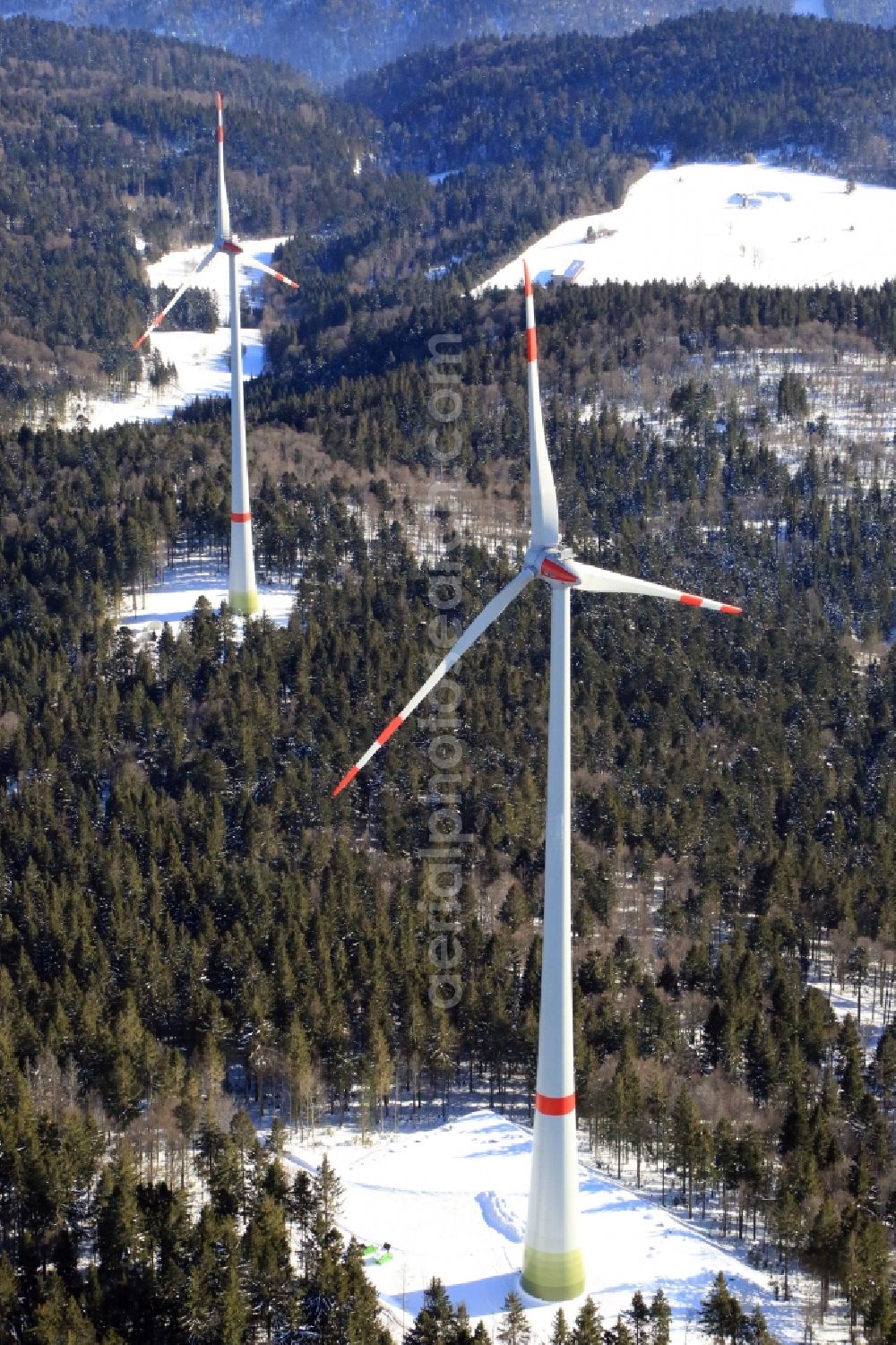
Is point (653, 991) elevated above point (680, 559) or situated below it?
below

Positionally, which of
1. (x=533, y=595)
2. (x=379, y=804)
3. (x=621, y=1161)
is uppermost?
(x=533, y=595)

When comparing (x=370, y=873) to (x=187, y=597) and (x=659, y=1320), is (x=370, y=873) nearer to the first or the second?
(x=187, y=597)

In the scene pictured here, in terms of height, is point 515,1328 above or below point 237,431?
below

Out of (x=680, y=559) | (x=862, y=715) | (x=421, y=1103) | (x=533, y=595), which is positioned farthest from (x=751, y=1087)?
(x=680, y=559)

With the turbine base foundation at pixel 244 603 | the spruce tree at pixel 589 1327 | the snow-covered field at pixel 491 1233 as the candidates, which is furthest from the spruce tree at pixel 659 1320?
the turbine base foundation at pixel 244 603

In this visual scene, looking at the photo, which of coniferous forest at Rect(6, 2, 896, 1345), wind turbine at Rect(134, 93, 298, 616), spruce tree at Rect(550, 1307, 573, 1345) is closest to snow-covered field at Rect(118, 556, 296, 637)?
coniferous forest at Rect(6, 2, 896, 1345)

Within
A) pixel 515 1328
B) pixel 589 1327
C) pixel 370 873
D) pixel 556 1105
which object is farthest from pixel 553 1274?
pixel 370 873

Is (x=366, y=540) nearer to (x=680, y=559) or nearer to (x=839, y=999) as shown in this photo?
(x=680, y=559)
